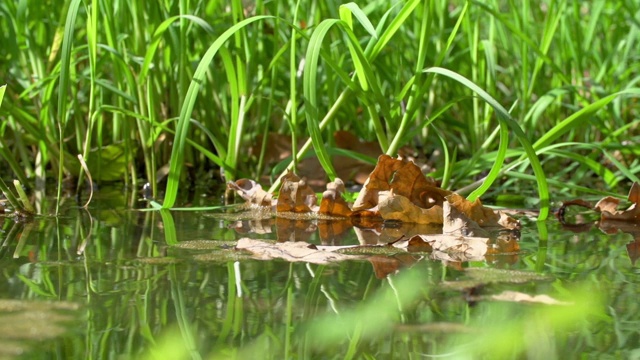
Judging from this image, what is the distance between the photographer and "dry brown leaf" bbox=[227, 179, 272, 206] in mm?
1817

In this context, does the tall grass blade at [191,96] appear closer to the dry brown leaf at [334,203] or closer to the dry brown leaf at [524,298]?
the dry brown leaf at [334,203]

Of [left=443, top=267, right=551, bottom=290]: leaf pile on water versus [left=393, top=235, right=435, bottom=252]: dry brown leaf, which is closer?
[left=443, top=267, right=551, bottom=290]: leaf pile on water

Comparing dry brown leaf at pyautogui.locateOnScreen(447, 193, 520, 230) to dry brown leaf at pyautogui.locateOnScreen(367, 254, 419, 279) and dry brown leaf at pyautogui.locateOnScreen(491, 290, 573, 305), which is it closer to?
dry brown leaf at pyautogui.locateOnScreen(367, 254, 419, 279)

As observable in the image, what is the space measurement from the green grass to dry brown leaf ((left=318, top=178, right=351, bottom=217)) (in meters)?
0.05

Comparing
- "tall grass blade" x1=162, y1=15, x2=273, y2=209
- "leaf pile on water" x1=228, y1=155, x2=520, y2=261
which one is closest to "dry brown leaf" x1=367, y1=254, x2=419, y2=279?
"leaf pile on water" x1=228, y1=155, x2=520, y2=261

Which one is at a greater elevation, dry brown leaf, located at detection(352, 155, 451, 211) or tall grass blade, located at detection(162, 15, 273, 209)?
tall grass blade, located at detection(162, 15, 273, 209)

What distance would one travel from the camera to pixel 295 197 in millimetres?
1754

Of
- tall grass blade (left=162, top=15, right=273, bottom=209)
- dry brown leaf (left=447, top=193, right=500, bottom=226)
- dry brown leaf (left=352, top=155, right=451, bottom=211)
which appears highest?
tall grass blade (left=162, top=15, right=273, bottom=209)

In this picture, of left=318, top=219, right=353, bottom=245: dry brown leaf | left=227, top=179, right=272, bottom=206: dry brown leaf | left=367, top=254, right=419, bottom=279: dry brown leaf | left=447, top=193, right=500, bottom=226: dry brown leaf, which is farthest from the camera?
left=227, top=179, right=272, bottom=206: dry brown leaf

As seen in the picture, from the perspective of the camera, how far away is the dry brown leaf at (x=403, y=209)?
1.64m

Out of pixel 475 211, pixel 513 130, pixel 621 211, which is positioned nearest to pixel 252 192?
pixel 475 211

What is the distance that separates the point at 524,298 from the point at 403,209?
0.64 m

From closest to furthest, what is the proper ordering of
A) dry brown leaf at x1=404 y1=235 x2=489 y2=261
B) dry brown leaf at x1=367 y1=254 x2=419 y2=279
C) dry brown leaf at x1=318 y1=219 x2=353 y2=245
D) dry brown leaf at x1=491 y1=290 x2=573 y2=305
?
dry brown leaf at x1=491 y1=290 x2=573 y2=305
dry brown leaf at x1=367 y1=254 x2=419 y2=279
dry brown leaf at x1=404 y1=235 x2=489 y2=261
dry brown leaf at x1=318 y1=219 x2=353 y2=245

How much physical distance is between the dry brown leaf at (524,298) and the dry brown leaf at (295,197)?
2.44 feet
